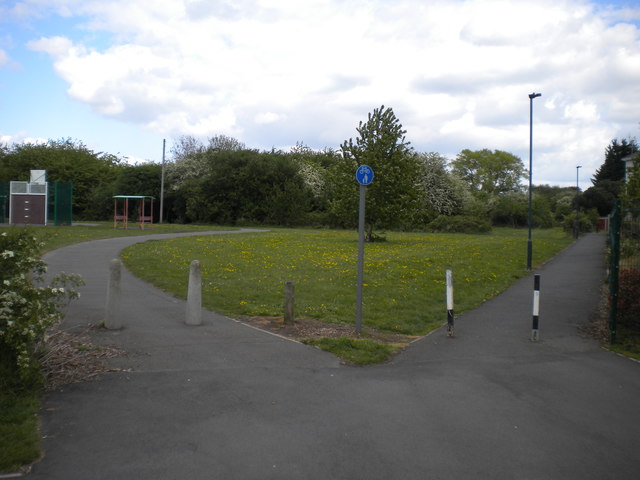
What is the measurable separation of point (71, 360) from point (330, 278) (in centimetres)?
938

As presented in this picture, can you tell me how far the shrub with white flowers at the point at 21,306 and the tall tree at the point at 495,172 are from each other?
100315 mm

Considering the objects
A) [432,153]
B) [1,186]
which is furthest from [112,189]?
[432,153]

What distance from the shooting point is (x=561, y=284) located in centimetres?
1664

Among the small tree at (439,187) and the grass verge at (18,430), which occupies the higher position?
the small tree at (439,187)

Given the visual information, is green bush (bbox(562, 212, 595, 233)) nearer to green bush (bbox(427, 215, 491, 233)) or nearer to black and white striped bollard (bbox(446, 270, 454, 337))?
green bush (bbox(427, 215, 491, 233))

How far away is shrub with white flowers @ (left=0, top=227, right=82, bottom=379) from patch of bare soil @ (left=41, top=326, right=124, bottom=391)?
0.27 m

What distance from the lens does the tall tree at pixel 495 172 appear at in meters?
102

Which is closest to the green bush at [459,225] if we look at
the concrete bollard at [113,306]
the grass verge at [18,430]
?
the concrete bollard at [113,306]

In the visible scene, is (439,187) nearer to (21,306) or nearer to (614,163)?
(614,163)

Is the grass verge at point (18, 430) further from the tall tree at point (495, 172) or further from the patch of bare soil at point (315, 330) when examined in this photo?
the tall tree at point (495, 172)

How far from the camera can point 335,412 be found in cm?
544

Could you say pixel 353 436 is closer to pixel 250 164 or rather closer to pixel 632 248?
pixel 632 248

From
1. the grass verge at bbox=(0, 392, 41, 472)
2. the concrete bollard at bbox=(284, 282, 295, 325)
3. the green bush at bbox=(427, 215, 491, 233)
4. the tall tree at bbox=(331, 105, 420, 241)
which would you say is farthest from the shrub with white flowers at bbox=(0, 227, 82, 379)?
the green bush at bbox=(427, 215, 491, 233)

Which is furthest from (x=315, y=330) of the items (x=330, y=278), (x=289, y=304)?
(x=330, y=278)
